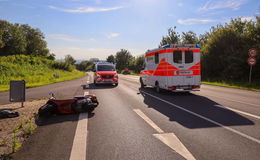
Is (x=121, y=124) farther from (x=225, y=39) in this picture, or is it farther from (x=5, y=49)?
(x=5, y=49)

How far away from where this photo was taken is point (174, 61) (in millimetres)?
10898

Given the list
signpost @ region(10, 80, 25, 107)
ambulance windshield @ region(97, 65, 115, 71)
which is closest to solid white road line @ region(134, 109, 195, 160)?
signpost @ region(10, 80, 25, 107)

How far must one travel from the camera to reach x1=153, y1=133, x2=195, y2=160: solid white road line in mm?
3431

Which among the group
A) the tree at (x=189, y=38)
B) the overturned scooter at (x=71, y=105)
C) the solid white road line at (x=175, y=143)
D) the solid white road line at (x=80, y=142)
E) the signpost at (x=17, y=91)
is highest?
the tree at (x=189, y=38)

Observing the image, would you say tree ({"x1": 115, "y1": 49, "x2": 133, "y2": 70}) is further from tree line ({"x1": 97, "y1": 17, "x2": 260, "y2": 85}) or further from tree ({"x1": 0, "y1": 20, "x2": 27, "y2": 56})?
tree line ({"x1": 97, "y1": 17, "x2": 260, "y2": 85})

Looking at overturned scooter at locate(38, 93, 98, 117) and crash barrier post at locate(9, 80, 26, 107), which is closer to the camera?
overturned scooter at locate(38, 93, 98, 117)

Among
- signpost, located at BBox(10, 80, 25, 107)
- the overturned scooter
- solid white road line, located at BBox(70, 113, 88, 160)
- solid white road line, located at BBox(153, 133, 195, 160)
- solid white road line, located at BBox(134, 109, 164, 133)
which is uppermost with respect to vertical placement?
signpost, located at BBox(10, 80, 25, 107)

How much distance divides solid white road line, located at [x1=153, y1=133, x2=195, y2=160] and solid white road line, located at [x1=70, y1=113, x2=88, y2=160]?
68.8 inches

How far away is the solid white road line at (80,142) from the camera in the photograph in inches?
135

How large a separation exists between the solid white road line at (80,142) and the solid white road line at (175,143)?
1749mm

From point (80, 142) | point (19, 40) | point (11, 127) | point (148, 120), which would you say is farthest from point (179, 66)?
point (19, 40)

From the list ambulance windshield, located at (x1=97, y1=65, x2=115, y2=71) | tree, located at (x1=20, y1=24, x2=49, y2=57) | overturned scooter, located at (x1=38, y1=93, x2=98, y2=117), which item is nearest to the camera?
overturned scooter, located at (x1=38, y1=93, x2=98, y2=117)

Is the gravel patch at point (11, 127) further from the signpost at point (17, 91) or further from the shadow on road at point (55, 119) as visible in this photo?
the signpost at point (17, 91)

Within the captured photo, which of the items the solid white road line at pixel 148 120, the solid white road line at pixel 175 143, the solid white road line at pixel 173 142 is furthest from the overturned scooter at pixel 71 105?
the solid white road line at pixel 175 143
